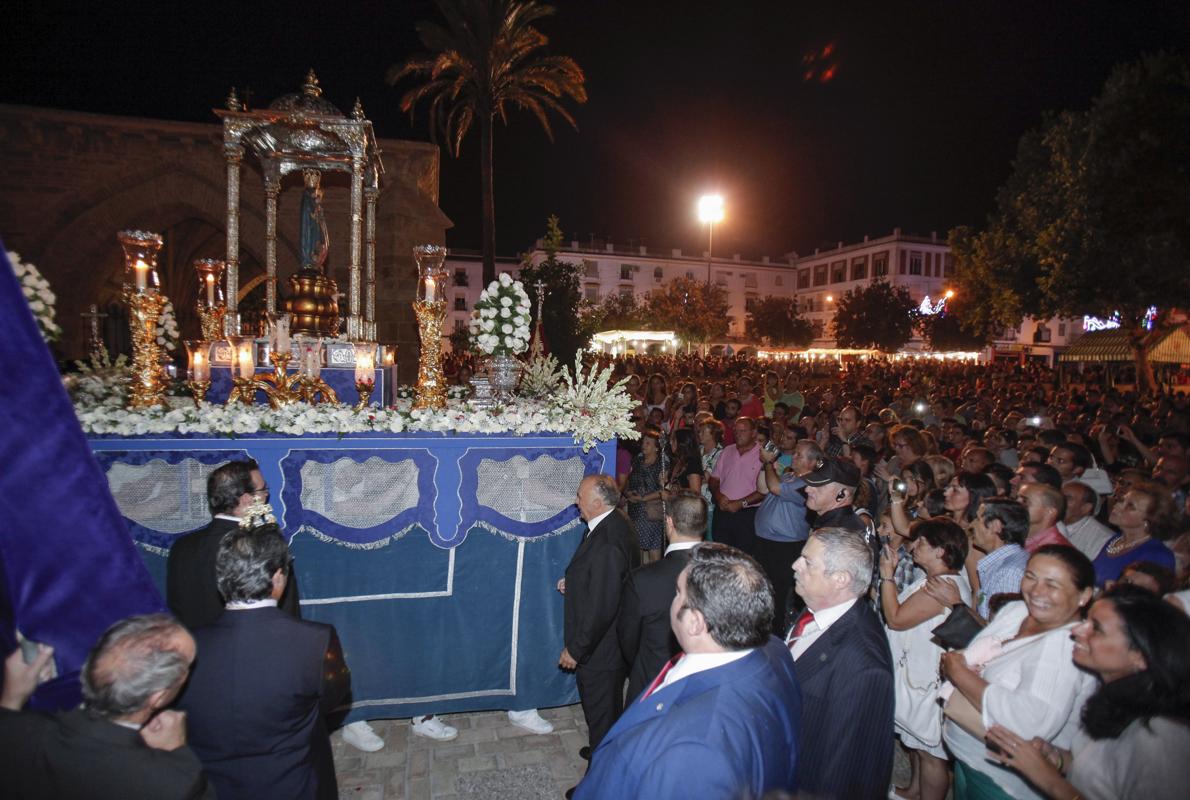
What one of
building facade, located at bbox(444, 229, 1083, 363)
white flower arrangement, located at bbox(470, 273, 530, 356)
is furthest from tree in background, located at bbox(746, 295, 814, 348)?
white flower arrangement, located at bbox(470, 273, 530, 356)

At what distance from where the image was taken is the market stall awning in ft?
78.9

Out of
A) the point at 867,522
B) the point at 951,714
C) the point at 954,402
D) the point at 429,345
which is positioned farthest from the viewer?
the point at 954,402

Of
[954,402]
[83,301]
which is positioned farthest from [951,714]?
[83,301]

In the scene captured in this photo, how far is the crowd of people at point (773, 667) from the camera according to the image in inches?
75.1

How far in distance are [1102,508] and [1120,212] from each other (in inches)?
623

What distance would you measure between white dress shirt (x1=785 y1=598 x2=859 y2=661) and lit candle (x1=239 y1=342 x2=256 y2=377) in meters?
5.53

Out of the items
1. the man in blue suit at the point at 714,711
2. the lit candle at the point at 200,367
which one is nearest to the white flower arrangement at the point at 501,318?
the lit candle at the point at 200,367

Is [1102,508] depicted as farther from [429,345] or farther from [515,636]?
[429,345]

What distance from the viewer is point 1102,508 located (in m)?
7.26

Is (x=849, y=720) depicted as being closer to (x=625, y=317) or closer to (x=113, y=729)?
(x=113, y=729)

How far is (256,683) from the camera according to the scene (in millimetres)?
2531

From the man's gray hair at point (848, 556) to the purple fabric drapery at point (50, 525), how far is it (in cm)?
274

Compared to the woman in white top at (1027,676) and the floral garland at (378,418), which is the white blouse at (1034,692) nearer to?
the woman in white top at (1027,676)

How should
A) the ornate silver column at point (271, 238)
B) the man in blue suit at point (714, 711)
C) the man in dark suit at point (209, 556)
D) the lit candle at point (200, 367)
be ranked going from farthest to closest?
1. the ornate silver column at point (271, 238)
2. the lit candle at point (200, 367)
3. the man in dark suit at point (209, 556)
4. the man in blue suit at point (714, 711)
